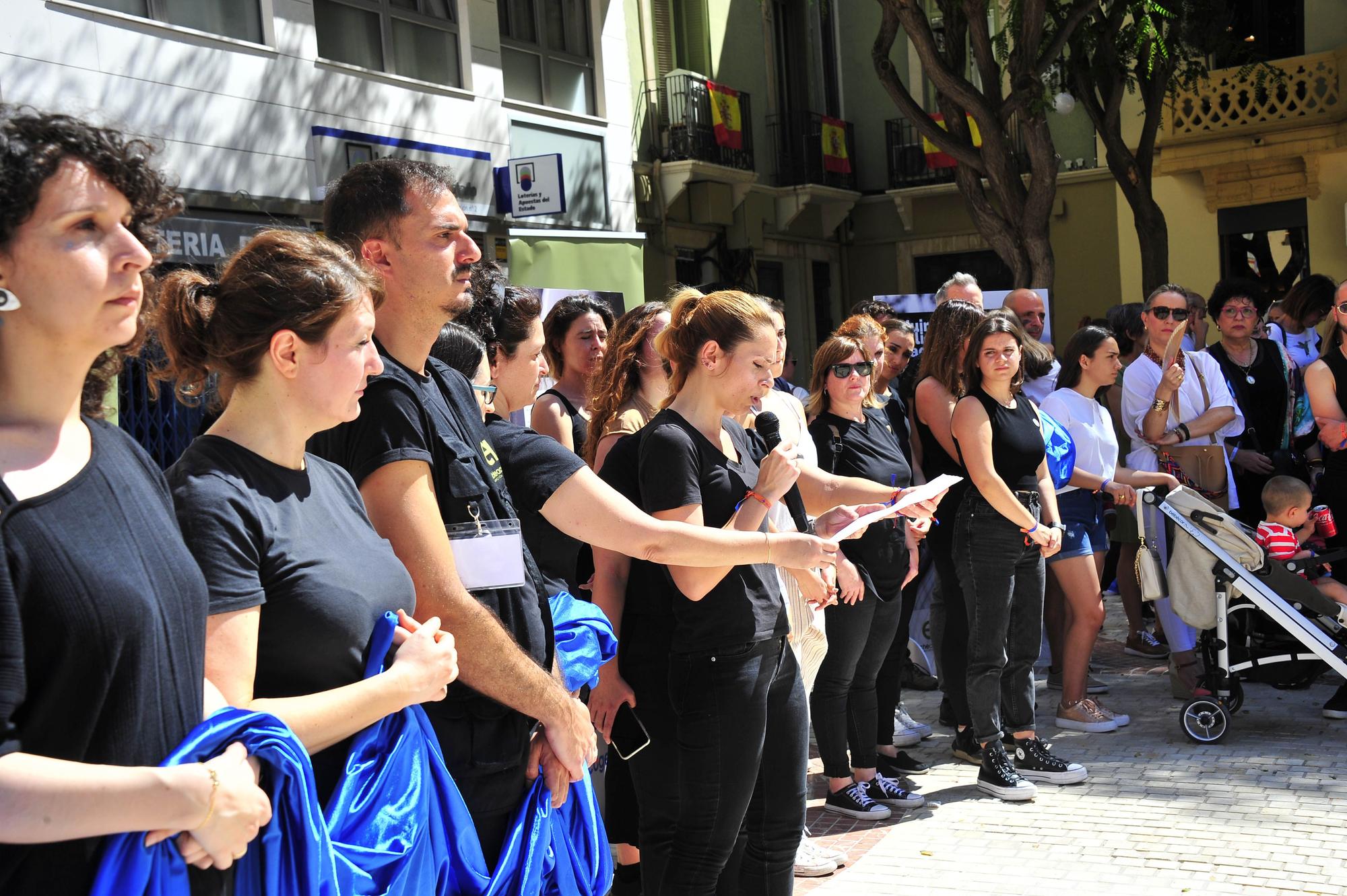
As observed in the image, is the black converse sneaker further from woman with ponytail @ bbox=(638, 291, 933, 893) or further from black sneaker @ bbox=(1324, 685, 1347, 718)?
woman with ponytail @ bbox=(638, 291, 933, 893)

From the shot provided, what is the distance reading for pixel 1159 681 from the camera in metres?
7.76

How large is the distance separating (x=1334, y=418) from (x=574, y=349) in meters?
4.48

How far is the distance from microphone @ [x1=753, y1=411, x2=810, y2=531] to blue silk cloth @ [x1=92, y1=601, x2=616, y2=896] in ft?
3.82

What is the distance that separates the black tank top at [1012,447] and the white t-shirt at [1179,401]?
229 centimetres

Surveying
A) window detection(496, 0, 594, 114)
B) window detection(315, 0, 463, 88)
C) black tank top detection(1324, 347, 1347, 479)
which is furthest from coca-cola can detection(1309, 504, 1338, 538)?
window detection(496, 0, 594, 114)

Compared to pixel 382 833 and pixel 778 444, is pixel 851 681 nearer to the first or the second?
pixel 778 444

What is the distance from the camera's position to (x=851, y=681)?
559cm

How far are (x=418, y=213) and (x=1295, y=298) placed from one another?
8.46 metres

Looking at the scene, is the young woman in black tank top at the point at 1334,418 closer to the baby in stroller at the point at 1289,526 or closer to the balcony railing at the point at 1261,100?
the baby in stroller at the point at 1289,526

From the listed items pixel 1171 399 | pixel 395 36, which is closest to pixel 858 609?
pixel 1171 399

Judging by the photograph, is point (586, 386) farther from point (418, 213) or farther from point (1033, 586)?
point (418, 213)

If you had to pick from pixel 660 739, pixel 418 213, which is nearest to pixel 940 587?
pixel 660 739

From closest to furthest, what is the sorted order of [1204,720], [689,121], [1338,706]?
[1204,720] → [1338,706] → [689,121]

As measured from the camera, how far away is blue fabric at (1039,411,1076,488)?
6.91 metres
